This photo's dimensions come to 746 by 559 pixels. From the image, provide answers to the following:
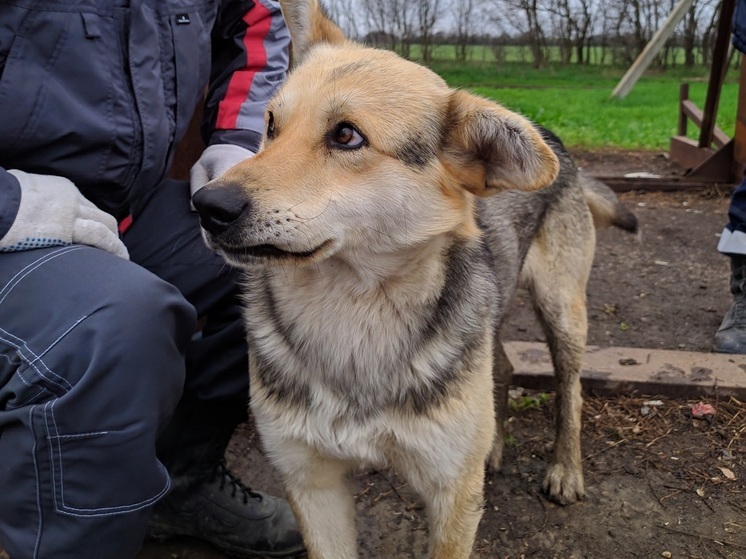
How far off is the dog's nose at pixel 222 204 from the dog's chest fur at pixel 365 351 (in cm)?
41

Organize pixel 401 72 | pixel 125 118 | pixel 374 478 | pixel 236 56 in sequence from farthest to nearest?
pixel 374 478
pixel 236 56
pixel 125 118
pixel 401 72

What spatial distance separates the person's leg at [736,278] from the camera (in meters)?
3.79

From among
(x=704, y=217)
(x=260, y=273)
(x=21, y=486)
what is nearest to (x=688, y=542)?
(x=260, y=273)

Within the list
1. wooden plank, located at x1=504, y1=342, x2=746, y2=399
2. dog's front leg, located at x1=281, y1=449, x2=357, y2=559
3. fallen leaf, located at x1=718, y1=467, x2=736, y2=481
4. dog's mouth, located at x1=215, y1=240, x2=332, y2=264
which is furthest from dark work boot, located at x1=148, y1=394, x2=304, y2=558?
fallen leaf, located at x1=718, y1=467, x2=736, y2=481

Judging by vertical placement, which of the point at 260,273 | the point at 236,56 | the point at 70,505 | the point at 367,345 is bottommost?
the point at 70,505

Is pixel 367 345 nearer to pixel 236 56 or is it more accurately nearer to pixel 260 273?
pixel 260 273

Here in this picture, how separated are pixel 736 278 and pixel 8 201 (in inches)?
146

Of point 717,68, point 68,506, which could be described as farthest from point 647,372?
point 717,68

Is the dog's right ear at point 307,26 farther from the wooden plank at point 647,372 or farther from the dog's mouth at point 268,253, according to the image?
the wooden plank at point 647,372

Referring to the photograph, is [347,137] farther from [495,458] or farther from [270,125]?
[495,458]

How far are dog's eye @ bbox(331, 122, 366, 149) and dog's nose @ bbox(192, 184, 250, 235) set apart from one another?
32 centimetres

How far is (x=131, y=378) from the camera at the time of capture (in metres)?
1.80

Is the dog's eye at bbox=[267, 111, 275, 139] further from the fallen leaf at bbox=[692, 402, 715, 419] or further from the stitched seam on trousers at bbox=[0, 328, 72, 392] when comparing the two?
the fallen leaf at bbox=[692, 402, 715, 419]

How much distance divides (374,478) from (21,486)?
164cm
